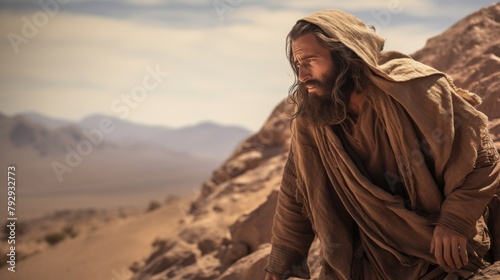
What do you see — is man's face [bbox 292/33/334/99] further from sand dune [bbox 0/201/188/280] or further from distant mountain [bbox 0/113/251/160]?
distant mountain [bbox 0/113/251/160]

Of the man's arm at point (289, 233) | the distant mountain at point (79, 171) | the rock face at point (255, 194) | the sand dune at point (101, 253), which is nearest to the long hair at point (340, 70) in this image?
the man's arm at point (289, 233)

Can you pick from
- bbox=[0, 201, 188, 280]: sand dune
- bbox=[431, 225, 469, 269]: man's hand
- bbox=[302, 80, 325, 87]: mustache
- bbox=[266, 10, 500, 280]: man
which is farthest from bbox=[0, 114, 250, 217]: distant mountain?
bbox=[431, 225, 469, 269]: man's hand

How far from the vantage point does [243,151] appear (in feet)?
27.2

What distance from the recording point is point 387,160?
328 centimetres

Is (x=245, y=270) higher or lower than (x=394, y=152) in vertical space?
lower

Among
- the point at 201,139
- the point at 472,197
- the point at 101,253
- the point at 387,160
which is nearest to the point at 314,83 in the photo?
the point at 387,160

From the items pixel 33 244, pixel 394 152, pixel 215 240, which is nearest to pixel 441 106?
pixel 394 152

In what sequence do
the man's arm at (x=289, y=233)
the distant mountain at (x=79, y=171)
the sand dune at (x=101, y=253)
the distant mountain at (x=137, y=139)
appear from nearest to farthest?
the man's arm at (x=289, y=233), the sand dune at (x=101, y=253), the distant mountain at (x=79, y=171), the distant mountain at (x=137, y=139)

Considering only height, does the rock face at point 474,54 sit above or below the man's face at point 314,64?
below

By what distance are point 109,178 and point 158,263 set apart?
56207mm

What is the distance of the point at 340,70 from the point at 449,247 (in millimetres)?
997

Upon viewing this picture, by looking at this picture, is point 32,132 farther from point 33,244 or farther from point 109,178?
point 33,244

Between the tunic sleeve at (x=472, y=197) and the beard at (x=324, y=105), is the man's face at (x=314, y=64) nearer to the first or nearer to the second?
the beard at (x=324, y=105)

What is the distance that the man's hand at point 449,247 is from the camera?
9.84ft
